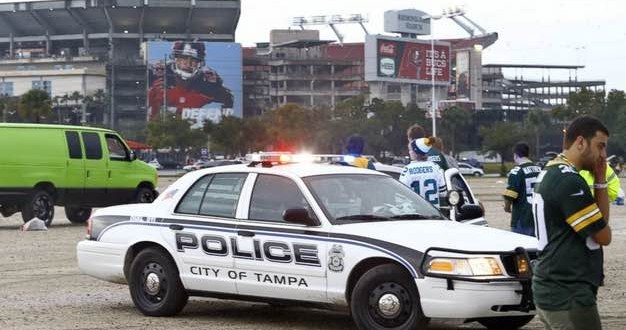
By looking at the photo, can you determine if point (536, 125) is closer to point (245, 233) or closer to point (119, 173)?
point (119, 173)

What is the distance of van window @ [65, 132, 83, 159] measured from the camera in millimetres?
25078

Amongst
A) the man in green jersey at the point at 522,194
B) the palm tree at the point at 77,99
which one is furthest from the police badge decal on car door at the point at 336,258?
the palm tree at the point at 77,99

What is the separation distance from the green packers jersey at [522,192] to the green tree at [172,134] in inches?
4376

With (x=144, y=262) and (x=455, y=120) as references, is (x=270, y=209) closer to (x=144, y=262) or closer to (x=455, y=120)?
(x=144, y=262)

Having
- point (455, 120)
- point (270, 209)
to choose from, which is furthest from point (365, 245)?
point (455, 120)

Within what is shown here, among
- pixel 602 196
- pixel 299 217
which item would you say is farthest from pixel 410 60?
pixel 602 196

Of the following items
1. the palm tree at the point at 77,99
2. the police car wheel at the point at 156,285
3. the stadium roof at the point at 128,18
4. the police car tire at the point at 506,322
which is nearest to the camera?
the police car tire at the point at 506,322

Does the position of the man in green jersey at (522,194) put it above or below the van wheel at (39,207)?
above

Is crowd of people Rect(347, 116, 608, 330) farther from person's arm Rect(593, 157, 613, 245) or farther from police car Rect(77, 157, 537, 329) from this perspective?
police car Rect(77, 157, 537, 329)

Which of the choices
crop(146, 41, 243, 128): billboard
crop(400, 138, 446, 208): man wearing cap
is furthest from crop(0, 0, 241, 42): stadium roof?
crop(400, 138, 446, 208): man wearing cap

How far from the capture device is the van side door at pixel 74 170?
82.2 feet

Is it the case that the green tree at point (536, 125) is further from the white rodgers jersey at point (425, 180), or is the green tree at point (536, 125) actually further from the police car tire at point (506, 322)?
the police car tire at point (506, 322)

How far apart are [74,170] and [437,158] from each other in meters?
13.0

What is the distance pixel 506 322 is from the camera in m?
10.4
